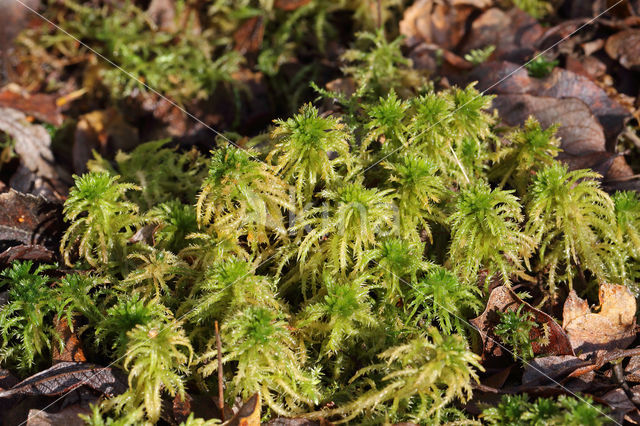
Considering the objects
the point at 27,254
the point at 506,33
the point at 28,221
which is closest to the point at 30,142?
the point at 28,221

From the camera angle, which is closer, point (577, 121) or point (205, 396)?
point (205, 396)

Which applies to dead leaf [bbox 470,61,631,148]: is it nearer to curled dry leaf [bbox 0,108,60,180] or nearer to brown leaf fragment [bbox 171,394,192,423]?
brown leaf fragment [bbox 171,394,192,423]

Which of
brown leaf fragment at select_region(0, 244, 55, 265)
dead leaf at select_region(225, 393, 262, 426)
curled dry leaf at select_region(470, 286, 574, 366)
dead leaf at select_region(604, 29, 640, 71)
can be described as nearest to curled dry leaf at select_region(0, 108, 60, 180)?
brown leaf fragment at select_region(0, 244, 55, 265)

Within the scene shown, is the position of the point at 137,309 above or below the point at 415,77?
below

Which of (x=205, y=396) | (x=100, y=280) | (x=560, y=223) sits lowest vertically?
(x=205, y=396)

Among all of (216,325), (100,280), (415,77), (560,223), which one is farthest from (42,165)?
(560,223)

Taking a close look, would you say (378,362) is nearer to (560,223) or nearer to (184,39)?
(560,223)

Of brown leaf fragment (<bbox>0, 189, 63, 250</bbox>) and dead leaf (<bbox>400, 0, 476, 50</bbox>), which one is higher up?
dead leaf (<bbox>400, 0, 476, 50</bbox>)

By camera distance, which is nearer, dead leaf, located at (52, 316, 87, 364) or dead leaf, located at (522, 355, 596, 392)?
dead leaf, located at (522, 355, 596, 392)
